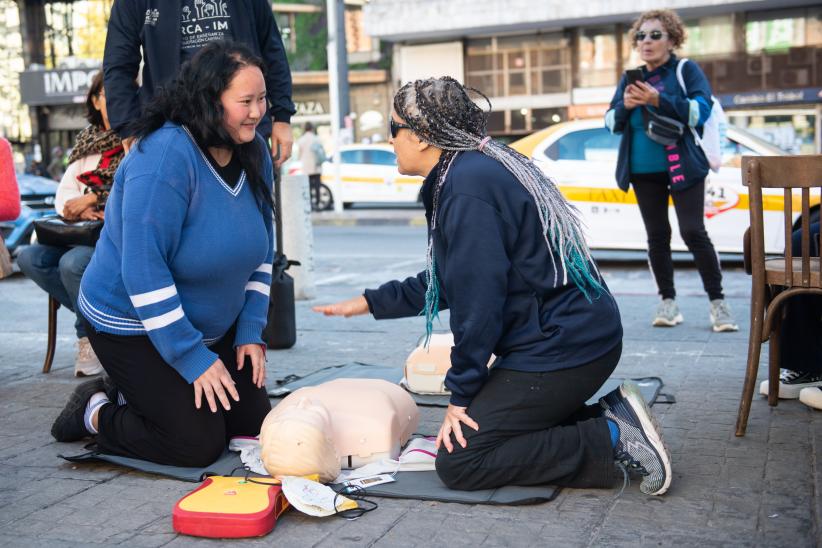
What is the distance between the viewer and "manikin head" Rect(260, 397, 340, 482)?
3.39 meters

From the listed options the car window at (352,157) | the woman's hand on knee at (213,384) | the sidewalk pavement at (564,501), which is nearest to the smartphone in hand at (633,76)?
the sidewalk pavement at (564,501)

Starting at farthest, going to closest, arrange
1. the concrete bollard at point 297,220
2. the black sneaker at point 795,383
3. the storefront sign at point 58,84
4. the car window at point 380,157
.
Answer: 1. the storefront sign at point 58,84
2. the car window at point 380,157
3. the concrete bollard at point 297,220
4. the black sneaker at point 795,383

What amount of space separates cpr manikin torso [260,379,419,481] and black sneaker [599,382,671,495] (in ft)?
2.68

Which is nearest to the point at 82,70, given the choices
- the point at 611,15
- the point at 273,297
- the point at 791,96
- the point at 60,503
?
the point at 611,15

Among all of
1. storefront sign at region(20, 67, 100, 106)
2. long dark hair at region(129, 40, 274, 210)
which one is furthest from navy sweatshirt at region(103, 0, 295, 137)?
storefront sign at region(20, 67, 100, 106)

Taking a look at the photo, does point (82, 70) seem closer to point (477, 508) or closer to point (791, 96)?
point (791, 96)

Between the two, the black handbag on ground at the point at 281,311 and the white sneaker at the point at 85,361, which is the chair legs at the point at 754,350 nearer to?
the black handbag on ground at the point at 281,311

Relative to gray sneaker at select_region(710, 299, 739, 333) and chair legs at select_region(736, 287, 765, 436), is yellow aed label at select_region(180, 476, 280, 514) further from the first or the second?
gray sneaker at select_region(710, 299, 739, 333)

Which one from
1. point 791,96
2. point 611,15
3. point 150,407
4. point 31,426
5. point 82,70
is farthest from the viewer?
point 82,70

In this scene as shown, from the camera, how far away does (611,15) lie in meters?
27.7

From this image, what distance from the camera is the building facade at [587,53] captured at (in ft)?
86.2

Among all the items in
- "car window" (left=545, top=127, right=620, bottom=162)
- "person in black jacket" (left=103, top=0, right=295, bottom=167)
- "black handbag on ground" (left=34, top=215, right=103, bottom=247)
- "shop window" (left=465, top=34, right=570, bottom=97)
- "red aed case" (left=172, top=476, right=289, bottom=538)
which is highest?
"shop window" (left=465, top=34, right=570, bottom=97)

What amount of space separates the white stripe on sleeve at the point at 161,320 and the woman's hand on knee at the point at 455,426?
102 cm

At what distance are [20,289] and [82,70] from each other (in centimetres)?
2838
